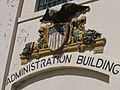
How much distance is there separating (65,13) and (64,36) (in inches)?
28.7

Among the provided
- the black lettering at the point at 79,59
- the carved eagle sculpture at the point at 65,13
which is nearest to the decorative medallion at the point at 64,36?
the carved eagle sculpture at the point at 65,13

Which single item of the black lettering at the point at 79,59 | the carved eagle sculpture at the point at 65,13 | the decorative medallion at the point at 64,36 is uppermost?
the carved eagle sculpture at the point at 65,13

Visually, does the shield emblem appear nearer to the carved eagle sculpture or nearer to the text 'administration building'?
the text 'administration building'

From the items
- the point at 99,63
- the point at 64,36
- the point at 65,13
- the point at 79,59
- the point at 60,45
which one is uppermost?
the point at 65,13

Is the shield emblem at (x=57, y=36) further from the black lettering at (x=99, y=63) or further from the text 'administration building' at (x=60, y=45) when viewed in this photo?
the black lettering at (x=99, y=63)

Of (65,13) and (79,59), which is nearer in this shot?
(79,59)

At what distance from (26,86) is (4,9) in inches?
126

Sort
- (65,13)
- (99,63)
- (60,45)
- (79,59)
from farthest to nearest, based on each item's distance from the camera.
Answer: (65,13) < (60,45) < (79,59) < (99,63)

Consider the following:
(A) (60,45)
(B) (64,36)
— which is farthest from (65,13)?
(A) (60,45)

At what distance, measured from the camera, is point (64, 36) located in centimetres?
1402

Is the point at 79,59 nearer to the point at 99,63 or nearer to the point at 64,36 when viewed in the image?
the point at 99,63

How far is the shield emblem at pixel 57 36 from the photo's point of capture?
13984 mm

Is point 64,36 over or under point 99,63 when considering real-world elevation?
over

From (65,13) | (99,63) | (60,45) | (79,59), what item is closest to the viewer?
(99,63)
